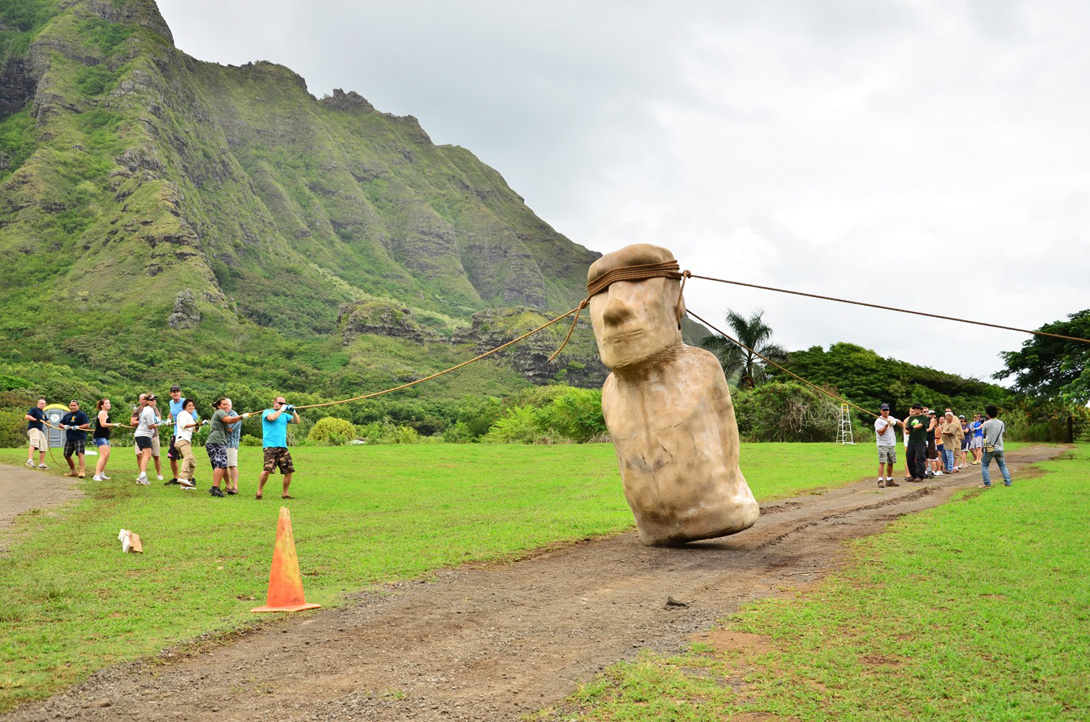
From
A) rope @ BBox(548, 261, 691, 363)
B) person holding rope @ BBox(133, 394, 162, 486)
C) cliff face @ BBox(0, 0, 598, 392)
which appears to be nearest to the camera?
rope @ BBox(548, 261, 691, 363)

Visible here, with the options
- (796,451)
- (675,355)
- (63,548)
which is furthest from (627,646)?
(796,451)

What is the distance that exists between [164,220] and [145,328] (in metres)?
21.1

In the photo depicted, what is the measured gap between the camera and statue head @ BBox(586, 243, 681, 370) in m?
9.45

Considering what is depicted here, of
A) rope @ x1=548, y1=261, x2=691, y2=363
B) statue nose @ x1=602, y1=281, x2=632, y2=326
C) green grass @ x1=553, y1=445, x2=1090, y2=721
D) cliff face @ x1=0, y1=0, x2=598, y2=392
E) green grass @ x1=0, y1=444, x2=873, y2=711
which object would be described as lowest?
Result: green grass @ x1=553, y1=445, x2=1090, y2=721

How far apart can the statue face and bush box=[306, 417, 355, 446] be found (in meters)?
33.9

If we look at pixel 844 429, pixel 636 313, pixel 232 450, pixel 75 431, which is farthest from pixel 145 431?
pixel 844 429

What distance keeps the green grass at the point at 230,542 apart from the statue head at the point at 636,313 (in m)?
2.74

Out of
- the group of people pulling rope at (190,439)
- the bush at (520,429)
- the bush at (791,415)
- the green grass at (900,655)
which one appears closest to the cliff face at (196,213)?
the bush at (520,429)

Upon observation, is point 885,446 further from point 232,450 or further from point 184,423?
point 184,423

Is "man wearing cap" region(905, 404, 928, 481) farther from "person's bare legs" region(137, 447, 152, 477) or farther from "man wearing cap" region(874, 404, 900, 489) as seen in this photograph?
"person's bare legs" region(137, 447, 152, 477)

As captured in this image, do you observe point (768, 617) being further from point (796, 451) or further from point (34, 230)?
point (34, 230)

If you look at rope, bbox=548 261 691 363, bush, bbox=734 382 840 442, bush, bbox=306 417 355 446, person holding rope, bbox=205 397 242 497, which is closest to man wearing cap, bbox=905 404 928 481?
rope, bbox=548 261 691 363

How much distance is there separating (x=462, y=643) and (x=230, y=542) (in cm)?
551

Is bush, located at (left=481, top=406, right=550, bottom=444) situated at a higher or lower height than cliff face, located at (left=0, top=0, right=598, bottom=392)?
lower
